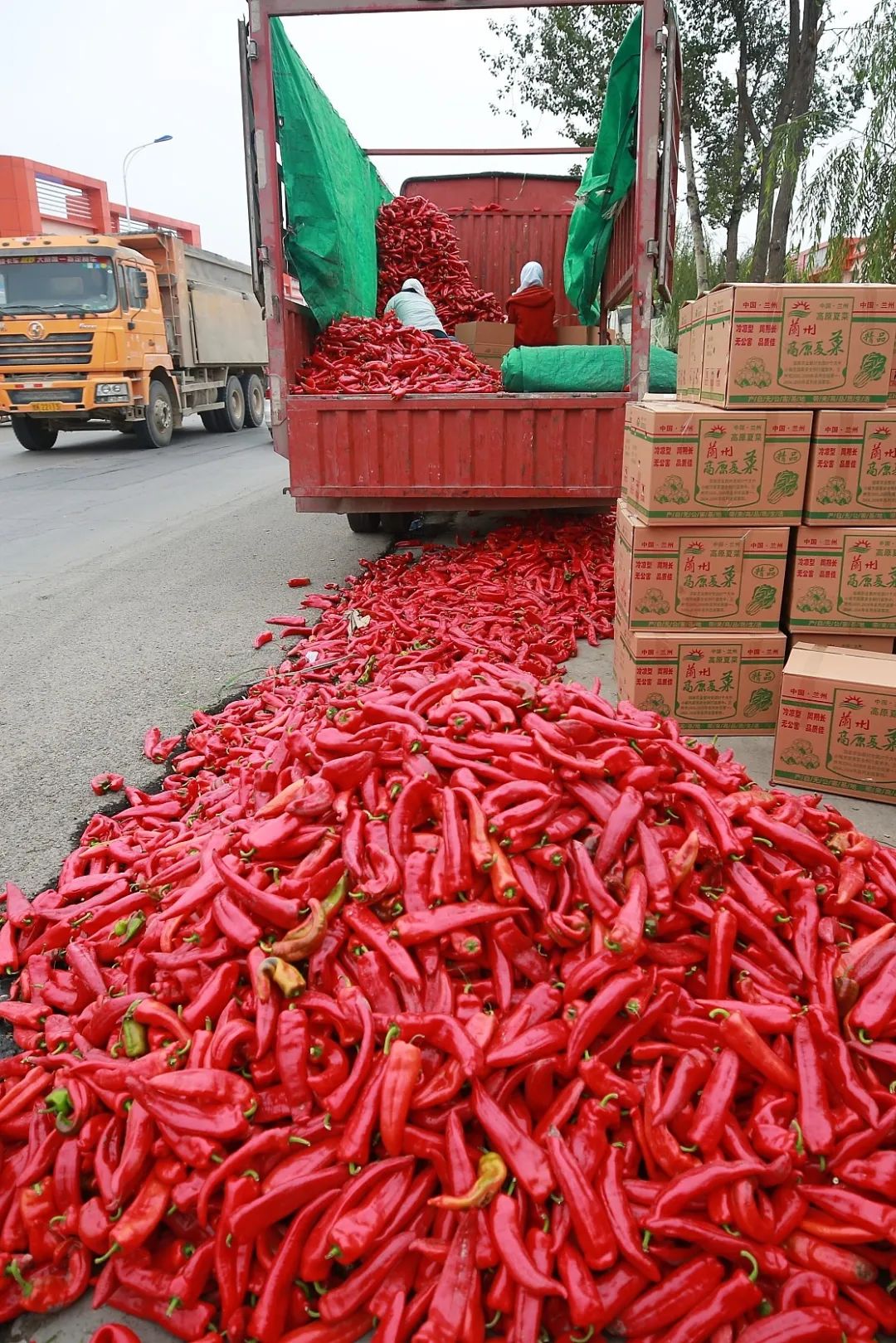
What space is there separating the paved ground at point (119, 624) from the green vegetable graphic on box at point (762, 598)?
0.65 metres

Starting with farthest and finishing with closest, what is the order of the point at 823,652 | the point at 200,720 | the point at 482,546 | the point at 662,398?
the point at 482,546 → the point at 662,398 → the point at 200,720 → the point at 823,652

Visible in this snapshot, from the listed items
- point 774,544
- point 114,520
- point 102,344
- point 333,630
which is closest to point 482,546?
point 333,630

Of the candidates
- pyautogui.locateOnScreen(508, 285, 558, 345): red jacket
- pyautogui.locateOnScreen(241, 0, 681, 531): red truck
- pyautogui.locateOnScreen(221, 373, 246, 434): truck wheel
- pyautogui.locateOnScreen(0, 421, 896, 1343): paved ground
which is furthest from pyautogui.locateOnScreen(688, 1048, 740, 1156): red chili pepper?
pyautogui.locateOnScreen(221, 373, 246, 434): truck wheel

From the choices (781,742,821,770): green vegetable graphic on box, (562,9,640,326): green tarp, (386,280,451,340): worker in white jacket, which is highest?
(562,9,640,326): green tarp

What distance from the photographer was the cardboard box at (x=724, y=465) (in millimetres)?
4480

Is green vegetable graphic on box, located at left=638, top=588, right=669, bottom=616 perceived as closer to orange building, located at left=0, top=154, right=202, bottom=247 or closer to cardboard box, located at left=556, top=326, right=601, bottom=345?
cardboard box, located at left=556, top=326, right=601, bottom=345

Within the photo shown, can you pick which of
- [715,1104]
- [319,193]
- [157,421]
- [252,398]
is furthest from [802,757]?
[252,398]

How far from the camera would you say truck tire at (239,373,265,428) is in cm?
2275

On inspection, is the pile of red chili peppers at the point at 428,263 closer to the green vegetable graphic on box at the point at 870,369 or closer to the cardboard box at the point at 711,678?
→ the green vegetable graphic on box at the point at 870,369

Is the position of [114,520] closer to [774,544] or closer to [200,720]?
[200,720]

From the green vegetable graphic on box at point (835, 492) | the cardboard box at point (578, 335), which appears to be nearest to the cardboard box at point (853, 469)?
the green vegetable graphic on box at point (835, 492)

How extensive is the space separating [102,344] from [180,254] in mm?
3467

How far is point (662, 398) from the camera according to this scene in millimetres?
5715

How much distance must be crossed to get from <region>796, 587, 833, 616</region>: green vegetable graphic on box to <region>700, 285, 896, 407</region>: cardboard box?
0.88m
